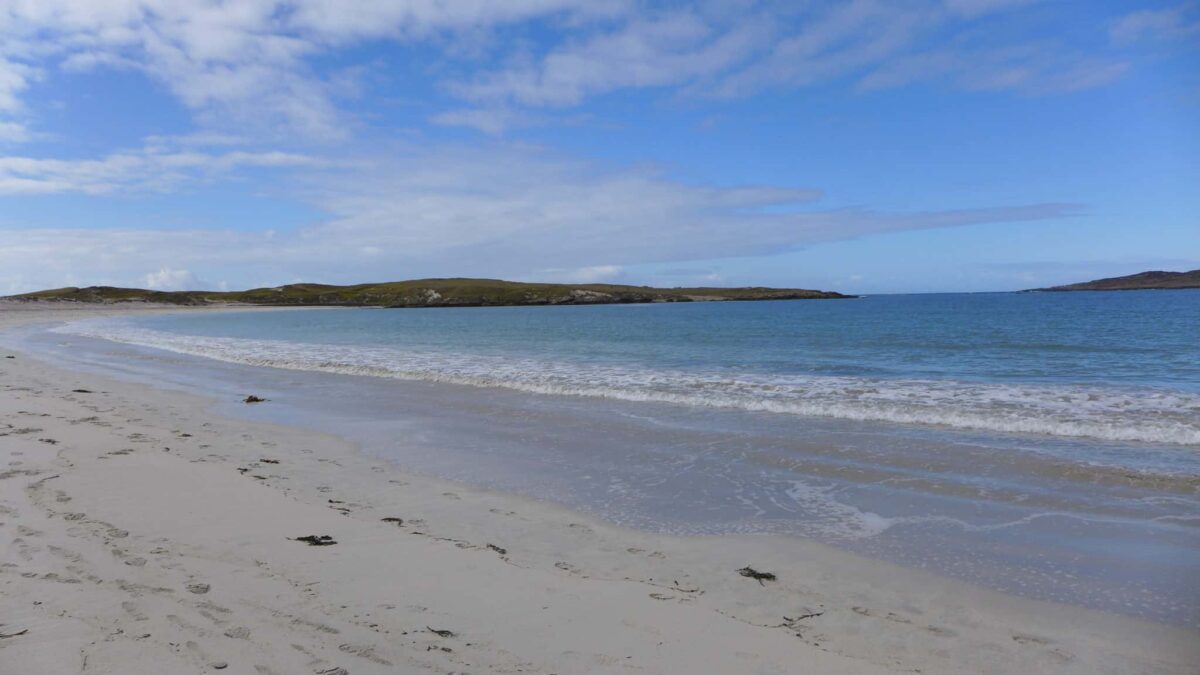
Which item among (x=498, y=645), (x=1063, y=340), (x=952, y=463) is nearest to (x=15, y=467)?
→ (x=498, y=645)

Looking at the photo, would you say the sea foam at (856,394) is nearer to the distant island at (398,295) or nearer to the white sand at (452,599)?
the white sand at (452,599)

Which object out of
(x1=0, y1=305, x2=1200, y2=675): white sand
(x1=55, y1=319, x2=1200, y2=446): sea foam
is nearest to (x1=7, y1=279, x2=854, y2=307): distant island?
(x1=55, y1=319, x2=1200, y2=446): sea foam

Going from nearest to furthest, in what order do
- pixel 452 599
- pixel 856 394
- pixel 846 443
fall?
1. pixel 452 599
2. pixel 846 443
3. pixel 856 394

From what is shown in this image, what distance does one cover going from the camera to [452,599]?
496 cm

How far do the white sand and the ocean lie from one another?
2.28 feet

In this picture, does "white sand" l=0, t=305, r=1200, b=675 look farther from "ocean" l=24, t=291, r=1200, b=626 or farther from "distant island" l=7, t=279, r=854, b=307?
"distant island" l=7, t=279, r=854, b=307

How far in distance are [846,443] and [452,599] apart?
27.1ft

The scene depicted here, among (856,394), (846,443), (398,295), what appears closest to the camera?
(846,443)

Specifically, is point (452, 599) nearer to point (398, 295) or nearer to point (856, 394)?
point (856, 394)

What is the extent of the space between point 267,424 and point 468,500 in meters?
7.14

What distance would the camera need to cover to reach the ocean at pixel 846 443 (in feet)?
21.7

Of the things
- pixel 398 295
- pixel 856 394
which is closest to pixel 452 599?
pixel 856 394

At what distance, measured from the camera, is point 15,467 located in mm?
8547

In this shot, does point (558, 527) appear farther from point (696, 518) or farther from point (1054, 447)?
point (1054, 447)
